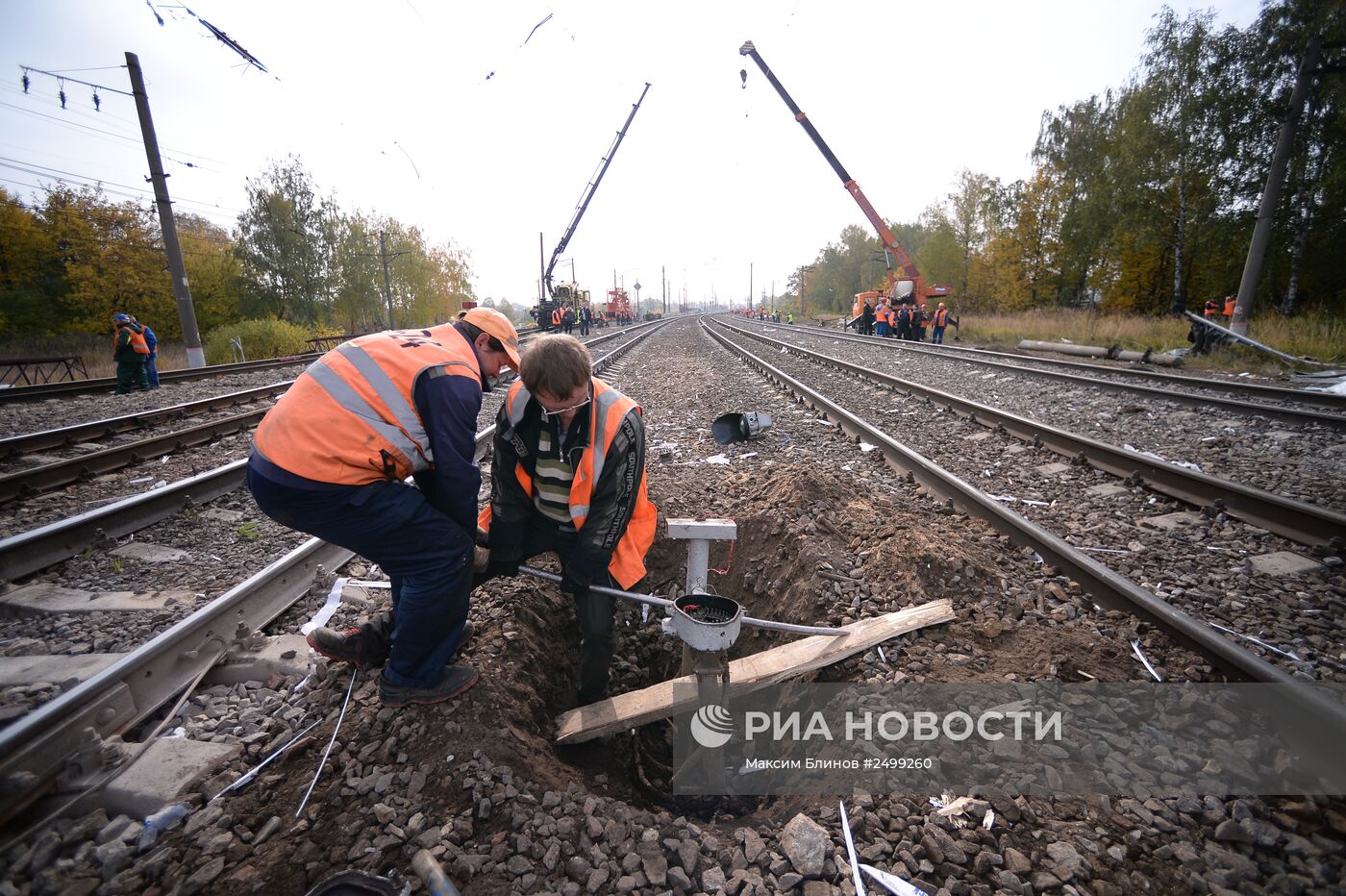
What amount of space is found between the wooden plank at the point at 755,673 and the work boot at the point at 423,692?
1.87ft

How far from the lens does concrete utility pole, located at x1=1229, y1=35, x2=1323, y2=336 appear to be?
12336 mm

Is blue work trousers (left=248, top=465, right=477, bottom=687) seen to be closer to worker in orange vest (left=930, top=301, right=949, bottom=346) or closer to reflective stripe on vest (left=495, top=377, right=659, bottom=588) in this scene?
reflective stripe on vest (left=495, top=377, right=659, bottom=588)

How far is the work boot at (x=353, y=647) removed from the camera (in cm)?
261

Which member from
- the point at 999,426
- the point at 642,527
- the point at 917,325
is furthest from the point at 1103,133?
the point at 642,527

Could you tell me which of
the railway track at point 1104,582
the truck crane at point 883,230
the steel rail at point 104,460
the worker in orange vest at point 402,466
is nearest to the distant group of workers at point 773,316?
the truck crane at point 883,230

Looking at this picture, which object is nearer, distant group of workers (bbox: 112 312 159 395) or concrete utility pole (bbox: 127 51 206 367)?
distant group of workers (bbox: 112 312 159 395)

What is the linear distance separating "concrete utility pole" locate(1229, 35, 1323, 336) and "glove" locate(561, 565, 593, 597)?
705 inches

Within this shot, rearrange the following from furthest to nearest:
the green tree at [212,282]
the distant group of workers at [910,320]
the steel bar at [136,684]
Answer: the green tree at [212,282] < the distant group of workers at [910,320] < the steel bar at [136,684]

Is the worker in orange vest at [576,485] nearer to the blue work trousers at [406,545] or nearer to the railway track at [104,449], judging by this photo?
the blue work trousers at [406,545]

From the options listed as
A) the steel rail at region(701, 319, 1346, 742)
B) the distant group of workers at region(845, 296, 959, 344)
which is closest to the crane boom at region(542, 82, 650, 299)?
the distant group of workers at region(845, 296, 959, 344)

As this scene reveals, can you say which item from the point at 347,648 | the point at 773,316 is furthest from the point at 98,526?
the point at 773,316

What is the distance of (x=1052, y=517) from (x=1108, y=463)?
1591 millimetres

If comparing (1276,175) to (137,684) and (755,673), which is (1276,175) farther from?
(137,684)

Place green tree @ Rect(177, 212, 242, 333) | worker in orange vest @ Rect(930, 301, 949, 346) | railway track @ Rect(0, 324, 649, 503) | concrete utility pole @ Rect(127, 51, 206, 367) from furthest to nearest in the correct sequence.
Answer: green tree @ Rect(177, 212, 242, 333)
worker in orange vest @ Rect(930, 301, 949, 346)
concrete utility pole @ Rect(127, 51, 206, 367)
railway track @ Rect(0, 324, 649, 503)
